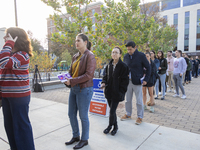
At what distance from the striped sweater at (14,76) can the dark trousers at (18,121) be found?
0.33ft

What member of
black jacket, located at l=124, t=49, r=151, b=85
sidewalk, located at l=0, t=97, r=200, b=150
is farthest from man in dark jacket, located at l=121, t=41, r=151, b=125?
sidewalk, located at l=0, t=97, r=200, b=150

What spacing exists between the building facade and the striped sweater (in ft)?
154

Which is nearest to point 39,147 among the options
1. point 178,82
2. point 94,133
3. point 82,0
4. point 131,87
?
point 94,133

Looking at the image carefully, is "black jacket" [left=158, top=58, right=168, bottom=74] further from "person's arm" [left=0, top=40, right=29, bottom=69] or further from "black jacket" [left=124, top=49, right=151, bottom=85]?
"person's arm" [left=0, top=40, right=29, bottom=69]

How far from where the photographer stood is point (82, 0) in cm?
799

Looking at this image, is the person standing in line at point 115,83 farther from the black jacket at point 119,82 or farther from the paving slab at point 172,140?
the paving slab at point 172,140

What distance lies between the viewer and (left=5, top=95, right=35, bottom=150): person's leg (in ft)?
7.48

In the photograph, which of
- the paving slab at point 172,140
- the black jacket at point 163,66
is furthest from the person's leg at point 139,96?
the black jacket at point 163,66

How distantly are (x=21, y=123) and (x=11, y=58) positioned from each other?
3.14 ft

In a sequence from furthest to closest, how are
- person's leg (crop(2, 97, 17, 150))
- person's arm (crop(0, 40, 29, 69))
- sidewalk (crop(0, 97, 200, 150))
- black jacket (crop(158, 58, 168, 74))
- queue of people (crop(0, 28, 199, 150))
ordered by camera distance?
black jacket (crop(158, 58, 168, 74)), sidewalk (crop(0, 97, 200, 150)), person's leg (crop(2, 97, 17, 150)), queue of people (crop(0, 28, 199, 150)), person's arm (crop(0, 40, 29, 69))

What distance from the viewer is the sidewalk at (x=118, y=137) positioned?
3.02 m

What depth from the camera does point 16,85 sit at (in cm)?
225

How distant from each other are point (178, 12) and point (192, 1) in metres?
5.48

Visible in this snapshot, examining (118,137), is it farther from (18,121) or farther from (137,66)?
(18,121)
